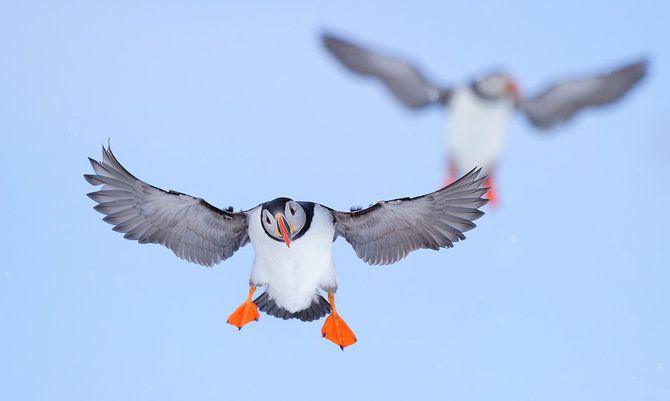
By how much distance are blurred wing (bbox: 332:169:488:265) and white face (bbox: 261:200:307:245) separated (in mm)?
395

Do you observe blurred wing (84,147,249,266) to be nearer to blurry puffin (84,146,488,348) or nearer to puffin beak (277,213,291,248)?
blurry puffin (84,146,488,348)

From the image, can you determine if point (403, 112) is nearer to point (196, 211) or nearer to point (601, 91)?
point (601, 91)

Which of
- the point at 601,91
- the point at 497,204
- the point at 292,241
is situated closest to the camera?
the point at 292,241

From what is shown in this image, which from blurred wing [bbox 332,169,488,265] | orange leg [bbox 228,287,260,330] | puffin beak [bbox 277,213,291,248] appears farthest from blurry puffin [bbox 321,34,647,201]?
puffin beak [bbox 277,213,291,248]

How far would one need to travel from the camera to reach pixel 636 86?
793 centimetres

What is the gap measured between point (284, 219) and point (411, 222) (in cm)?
95

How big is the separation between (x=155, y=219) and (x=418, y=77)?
4.35 metres

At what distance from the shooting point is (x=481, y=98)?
827 centimetres

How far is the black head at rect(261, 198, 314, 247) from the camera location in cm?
470

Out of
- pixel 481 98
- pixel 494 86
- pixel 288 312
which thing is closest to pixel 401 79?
pixel 481 98

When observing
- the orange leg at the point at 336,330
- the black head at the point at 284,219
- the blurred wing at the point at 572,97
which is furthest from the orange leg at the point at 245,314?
the blurred wing at the point at 572,97

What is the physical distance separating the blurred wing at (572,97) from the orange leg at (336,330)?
4.04m

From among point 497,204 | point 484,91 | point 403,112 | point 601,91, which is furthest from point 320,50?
point 601,91

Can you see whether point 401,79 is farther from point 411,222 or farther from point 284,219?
point 284,219
